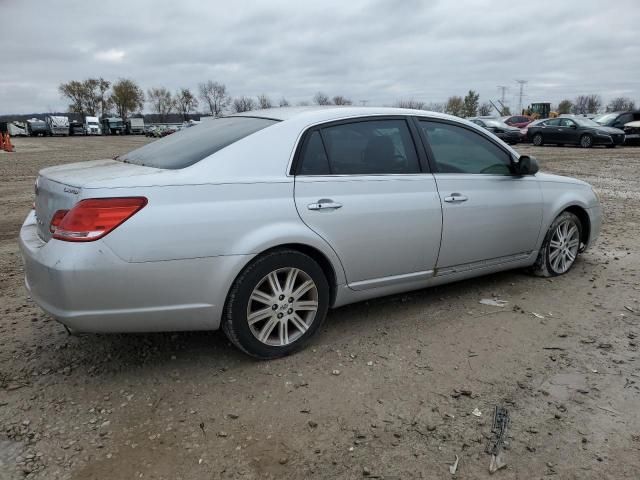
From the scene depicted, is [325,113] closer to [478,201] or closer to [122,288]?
[478,201]

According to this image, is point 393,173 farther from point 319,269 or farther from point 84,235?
point 84,235

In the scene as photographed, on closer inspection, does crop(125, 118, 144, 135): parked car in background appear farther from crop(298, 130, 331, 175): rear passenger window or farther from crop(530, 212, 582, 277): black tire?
crop(298, 130, 331, 175): rear passenger window

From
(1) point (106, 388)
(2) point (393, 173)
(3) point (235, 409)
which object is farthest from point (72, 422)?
(2) point (393, 173)

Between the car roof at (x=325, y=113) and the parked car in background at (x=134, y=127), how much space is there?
228ft

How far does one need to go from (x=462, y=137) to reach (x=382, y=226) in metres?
1.23

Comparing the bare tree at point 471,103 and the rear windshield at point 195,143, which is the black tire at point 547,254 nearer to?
the rear windshield at point 195,143

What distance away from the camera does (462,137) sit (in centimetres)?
415

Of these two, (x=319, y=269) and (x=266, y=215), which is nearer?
(x=266, y=215)

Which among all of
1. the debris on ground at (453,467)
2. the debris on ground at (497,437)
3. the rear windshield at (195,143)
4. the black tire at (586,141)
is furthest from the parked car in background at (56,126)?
the debris on ground at (453,467)

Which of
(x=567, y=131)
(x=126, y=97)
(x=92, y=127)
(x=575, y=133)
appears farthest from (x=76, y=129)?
(x=575, y=133)

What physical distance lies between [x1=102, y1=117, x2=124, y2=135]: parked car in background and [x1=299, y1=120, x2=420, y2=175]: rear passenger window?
70.0 metres

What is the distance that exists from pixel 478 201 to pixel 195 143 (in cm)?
216

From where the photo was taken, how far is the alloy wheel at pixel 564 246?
478 cm

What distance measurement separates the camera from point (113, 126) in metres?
66.9
